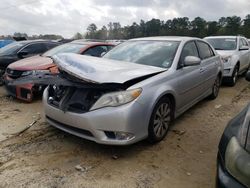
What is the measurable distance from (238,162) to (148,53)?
320 cm

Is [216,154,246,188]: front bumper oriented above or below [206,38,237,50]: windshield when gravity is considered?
below

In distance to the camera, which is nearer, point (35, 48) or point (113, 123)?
point (113, 123)

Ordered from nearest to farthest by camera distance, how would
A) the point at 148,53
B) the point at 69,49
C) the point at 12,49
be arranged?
the point at 148,53, the point at 69,49, the point at 12,49

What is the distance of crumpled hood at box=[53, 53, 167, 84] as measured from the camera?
11.4 ft

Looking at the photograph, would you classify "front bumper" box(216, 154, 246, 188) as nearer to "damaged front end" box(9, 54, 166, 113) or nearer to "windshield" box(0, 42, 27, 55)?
"damaged front end" box(9, 54, 166, 113)

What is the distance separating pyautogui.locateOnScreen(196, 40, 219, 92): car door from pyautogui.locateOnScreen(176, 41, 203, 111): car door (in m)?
0.21

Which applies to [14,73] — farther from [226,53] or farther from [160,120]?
[226,53]

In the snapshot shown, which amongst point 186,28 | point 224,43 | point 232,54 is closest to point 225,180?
point 232,54

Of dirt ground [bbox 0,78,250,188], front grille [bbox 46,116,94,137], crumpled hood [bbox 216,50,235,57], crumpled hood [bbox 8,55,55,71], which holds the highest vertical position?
crumpled hood [bbox 216,50,235,57]

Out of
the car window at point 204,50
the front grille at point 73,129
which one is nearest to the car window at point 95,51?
the car window at point 204,50

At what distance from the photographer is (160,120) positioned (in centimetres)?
404

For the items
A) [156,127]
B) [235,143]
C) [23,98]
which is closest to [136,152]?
[156,127]

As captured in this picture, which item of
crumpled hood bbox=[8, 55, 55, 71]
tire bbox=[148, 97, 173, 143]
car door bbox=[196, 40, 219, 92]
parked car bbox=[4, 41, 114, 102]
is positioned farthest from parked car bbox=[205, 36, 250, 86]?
crumpled hood bbox=[8, 55, 55, 71]

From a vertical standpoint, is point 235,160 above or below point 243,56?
above
